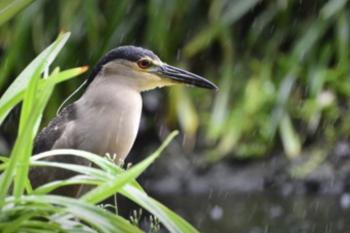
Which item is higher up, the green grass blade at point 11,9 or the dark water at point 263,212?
the dark water at point 263,212

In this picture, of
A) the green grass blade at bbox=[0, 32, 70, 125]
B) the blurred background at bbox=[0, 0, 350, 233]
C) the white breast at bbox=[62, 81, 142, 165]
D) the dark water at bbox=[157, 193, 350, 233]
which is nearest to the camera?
the green grass blade at bbox=[0, 32, 70, 125]

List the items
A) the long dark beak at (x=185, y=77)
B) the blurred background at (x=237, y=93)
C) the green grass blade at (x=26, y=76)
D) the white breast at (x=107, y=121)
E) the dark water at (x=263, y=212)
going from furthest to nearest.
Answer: the blurred background at (x=237, y=93), the dark water at (x=263, y=212), the long dark beak at (x=185, y=77), the white breast at (x=107, y=121), the green grass blade at (x=26, y=76)

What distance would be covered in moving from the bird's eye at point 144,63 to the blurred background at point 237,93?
2.47m

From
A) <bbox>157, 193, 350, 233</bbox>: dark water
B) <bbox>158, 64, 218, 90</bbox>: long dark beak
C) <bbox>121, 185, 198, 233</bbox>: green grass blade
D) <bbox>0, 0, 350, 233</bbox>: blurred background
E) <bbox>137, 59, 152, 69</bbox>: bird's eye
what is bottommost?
<bbox>121, 185, 198, 233</bbox>: green grass blade

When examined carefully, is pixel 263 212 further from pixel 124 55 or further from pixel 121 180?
pixel 121 180

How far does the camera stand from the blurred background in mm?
6316

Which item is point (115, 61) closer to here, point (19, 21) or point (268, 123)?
point (268, 123)

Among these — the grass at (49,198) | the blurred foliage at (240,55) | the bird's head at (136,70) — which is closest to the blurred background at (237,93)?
the blurred foliage at (240,55)

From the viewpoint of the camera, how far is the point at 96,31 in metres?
6.71

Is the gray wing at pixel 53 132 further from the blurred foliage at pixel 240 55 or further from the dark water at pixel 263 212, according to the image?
the blurred foliage at pixel 240 55

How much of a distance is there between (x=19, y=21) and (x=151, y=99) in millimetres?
1036

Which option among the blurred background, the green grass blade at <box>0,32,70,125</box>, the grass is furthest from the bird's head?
the blurred background

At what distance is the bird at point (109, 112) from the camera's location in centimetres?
341

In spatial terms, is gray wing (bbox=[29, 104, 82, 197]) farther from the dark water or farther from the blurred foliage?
the blurred foliage
